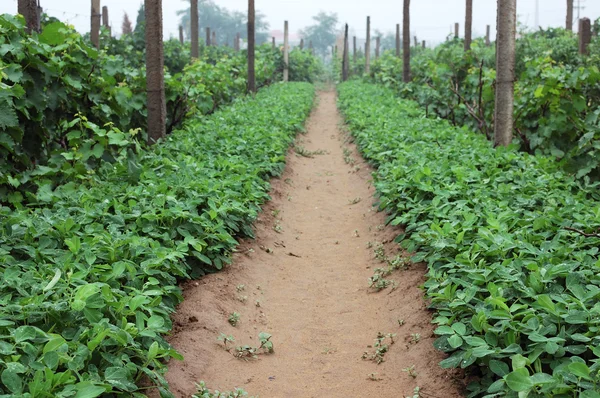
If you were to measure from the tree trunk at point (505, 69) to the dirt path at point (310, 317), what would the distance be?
2.47 meters

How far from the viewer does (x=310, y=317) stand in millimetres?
4750

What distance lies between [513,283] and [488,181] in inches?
108

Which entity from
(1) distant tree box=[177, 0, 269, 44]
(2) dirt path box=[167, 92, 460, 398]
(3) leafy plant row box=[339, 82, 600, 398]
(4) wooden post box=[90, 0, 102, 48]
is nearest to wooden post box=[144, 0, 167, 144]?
(2) dirt path box=[167, 92, 460, 398]

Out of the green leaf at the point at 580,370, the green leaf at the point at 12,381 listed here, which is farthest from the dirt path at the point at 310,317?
the green leaf at the point at 12,381

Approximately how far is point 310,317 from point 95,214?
1833 millimetres

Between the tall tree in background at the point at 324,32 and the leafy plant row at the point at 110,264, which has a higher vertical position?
the tall tree in background at the point at 324,32

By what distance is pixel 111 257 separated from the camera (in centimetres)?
396

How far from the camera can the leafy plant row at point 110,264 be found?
9.38ft

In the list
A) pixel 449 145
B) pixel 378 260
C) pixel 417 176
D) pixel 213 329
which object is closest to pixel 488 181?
pixel 417 176

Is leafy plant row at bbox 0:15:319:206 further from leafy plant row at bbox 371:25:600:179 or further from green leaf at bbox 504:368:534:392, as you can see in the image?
leafy plant row at bbox 371:25:600:179

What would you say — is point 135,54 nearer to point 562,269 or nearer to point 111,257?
point 111,257

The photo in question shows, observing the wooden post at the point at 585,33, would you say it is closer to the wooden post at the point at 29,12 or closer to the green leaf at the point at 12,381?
the wooden post at the point at 29,12

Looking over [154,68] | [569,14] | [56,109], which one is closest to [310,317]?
[56,109]

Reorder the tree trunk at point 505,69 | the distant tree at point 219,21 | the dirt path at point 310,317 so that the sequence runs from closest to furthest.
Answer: the dirt path at point 310,317 < the tree trunk at point 505,69 < the distant tree at point 219,21
